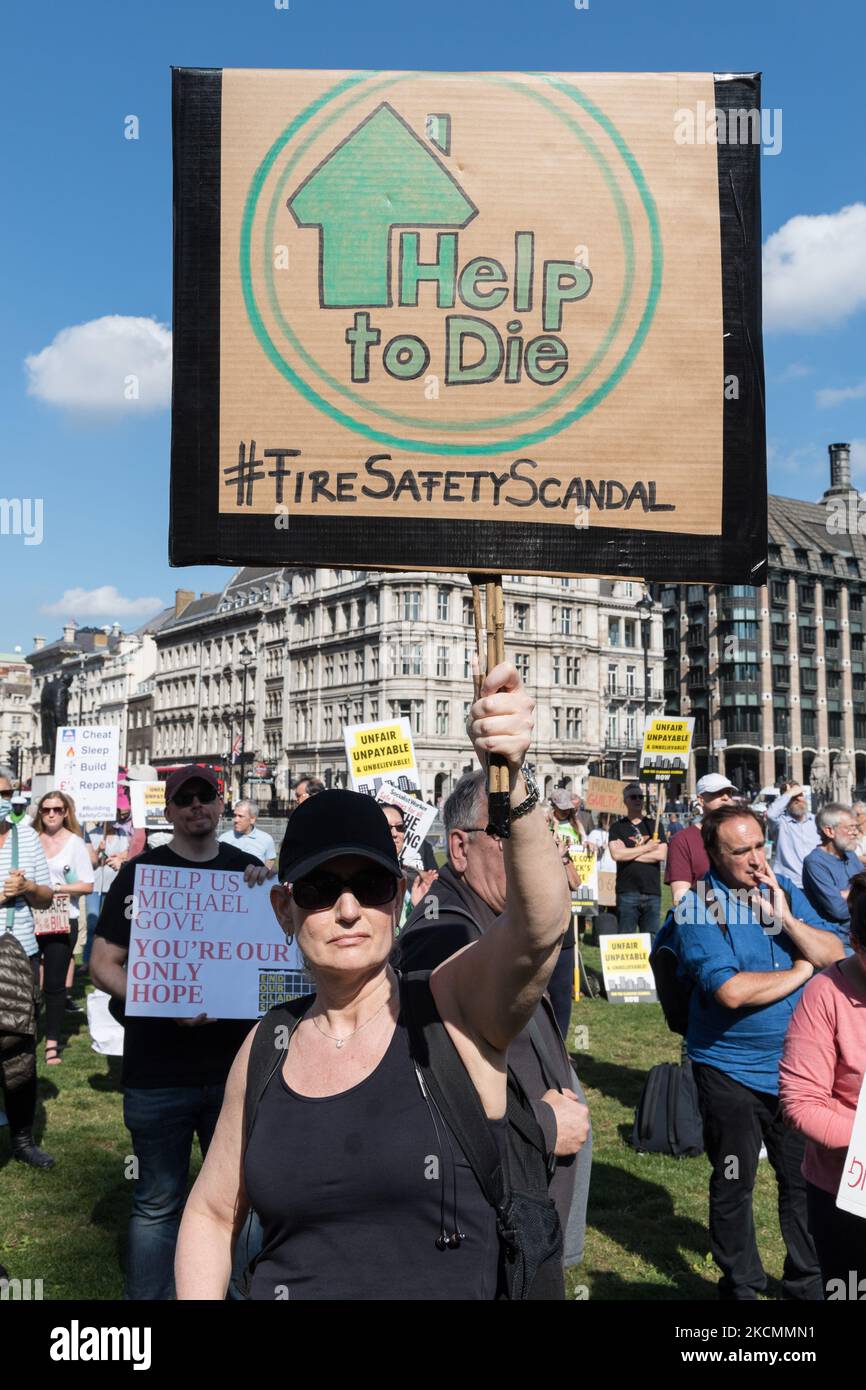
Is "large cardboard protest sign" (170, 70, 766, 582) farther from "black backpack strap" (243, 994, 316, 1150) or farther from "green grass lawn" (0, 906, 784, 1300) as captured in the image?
"green grass lawn" (0, 906, 784, 1300)

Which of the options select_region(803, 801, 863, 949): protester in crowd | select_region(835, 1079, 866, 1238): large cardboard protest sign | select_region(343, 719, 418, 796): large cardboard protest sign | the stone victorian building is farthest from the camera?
the stone victorian building

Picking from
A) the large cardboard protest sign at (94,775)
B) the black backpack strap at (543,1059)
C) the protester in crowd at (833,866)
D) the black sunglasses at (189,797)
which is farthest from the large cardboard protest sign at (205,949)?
the large cardboard protest sign at (94,775)

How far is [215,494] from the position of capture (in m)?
3.05

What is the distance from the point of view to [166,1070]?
4.72 m

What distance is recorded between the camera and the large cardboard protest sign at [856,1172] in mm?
3434

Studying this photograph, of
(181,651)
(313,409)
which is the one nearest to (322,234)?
(313,409)

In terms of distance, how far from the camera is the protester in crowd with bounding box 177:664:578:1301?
2.29m

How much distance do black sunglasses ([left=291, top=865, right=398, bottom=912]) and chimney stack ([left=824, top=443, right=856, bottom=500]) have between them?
127293 millimetres

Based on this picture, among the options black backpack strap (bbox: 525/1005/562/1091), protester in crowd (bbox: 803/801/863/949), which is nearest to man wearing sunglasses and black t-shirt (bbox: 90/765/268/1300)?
black backpack strap (bbox: 525/1005/562/1091)

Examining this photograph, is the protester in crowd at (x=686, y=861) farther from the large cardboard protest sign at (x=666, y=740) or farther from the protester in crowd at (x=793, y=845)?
the large cardboard protest sign at (x=666, y=740)

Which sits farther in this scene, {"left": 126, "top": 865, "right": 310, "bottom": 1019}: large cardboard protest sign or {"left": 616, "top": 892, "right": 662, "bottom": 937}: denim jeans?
{"left": 616, "top": 892, "right": 662, "bottom": 937}: denim jeans

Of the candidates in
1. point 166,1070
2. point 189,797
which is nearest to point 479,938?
point 166,1070

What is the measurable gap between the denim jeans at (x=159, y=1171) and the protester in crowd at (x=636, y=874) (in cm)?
911

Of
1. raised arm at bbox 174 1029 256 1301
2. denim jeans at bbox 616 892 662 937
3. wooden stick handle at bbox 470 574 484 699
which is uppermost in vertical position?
wooden stick handle at bbox 470 574 484 699
